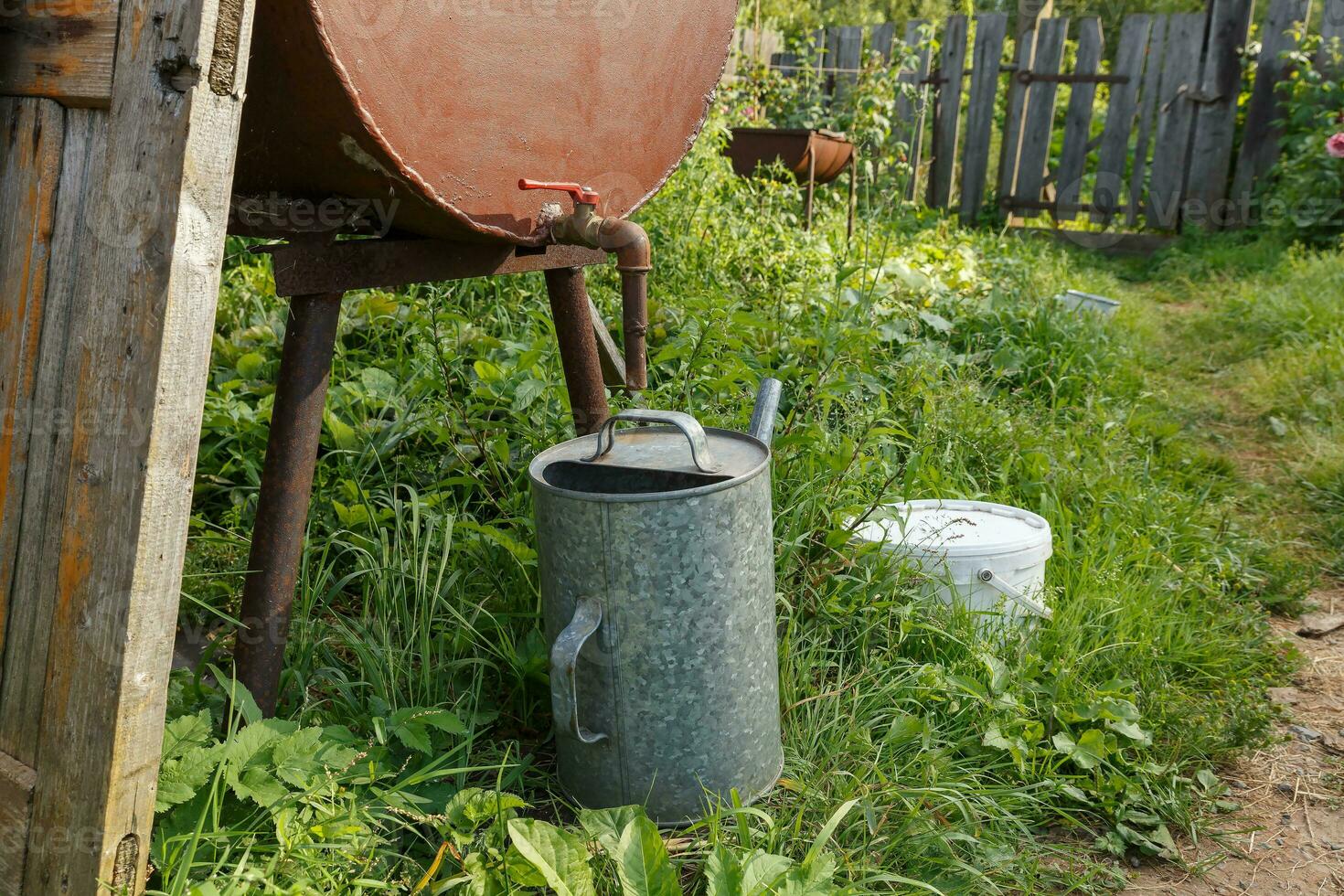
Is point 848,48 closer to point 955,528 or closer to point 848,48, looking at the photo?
point 848,48

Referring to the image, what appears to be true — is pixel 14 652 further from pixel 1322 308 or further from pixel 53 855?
pixel 1322 308

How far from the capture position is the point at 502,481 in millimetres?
2471

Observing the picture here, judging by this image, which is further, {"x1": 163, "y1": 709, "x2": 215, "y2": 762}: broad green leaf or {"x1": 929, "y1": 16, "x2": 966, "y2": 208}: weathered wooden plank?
{"x1": 929, "y1": 16, "x2": 966, "y2": 208}: weathered wooden plank

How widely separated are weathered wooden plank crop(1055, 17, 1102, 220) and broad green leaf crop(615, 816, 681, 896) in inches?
289

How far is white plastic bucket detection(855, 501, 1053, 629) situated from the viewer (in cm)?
225

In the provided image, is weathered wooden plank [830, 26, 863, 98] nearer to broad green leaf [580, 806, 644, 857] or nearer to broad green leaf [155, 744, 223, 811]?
broad green leaf [580, 806, 644, 857]

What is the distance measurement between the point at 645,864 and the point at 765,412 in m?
0.83

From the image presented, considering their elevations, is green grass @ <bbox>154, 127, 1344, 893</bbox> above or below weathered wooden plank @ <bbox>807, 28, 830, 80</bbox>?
below

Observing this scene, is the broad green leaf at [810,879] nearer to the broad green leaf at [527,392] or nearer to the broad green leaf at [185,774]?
the broad green leaf at [185,774]

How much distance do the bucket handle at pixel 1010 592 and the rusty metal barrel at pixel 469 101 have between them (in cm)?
105

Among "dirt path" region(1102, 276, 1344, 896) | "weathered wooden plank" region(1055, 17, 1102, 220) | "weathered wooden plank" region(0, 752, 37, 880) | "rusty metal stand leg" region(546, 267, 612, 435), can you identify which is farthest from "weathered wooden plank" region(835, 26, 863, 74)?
"weathered wooden plank" region(0, 752, 37, 880)

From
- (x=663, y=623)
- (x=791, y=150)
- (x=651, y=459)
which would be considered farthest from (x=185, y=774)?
(x=791, y=150)

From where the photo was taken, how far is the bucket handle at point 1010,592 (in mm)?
2252

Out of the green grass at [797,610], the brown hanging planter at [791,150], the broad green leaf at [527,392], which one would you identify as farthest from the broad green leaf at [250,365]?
the brown hanging planter at [791,150]
